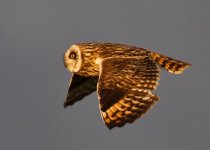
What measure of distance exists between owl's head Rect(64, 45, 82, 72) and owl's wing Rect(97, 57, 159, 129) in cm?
74

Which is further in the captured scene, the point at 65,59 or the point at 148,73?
the point at 65,59

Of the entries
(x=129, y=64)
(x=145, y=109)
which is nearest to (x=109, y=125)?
(x=145, y=109)

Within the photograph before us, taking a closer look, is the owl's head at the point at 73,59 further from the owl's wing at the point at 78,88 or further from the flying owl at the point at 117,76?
the owl's wing at the point at 78,88

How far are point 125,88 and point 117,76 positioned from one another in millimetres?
325

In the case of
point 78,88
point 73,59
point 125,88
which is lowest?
point 78,88

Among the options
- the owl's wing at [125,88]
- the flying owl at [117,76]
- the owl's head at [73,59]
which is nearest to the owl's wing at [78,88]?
the flying owl at [117,76]

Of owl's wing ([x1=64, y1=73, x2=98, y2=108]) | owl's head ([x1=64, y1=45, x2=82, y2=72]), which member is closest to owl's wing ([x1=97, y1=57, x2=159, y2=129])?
owl's head ([x1=64, y1=45, x2=82, y2=72])

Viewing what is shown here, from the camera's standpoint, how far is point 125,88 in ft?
61.5

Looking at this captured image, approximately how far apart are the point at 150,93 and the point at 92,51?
2278 mm

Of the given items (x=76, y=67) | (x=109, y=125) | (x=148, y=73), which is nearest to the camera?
(x=109, y=125)

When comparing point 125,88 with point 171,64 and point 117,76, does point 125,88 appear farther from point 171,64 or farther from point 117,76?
point 171,64

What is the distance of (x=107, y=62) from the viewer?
19516mm

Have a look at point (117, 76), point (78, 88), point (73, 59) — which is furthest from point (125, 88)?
point (78, 88)

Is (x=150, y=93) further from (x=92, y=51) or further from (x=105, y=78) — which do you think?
(x=92, y=51)
